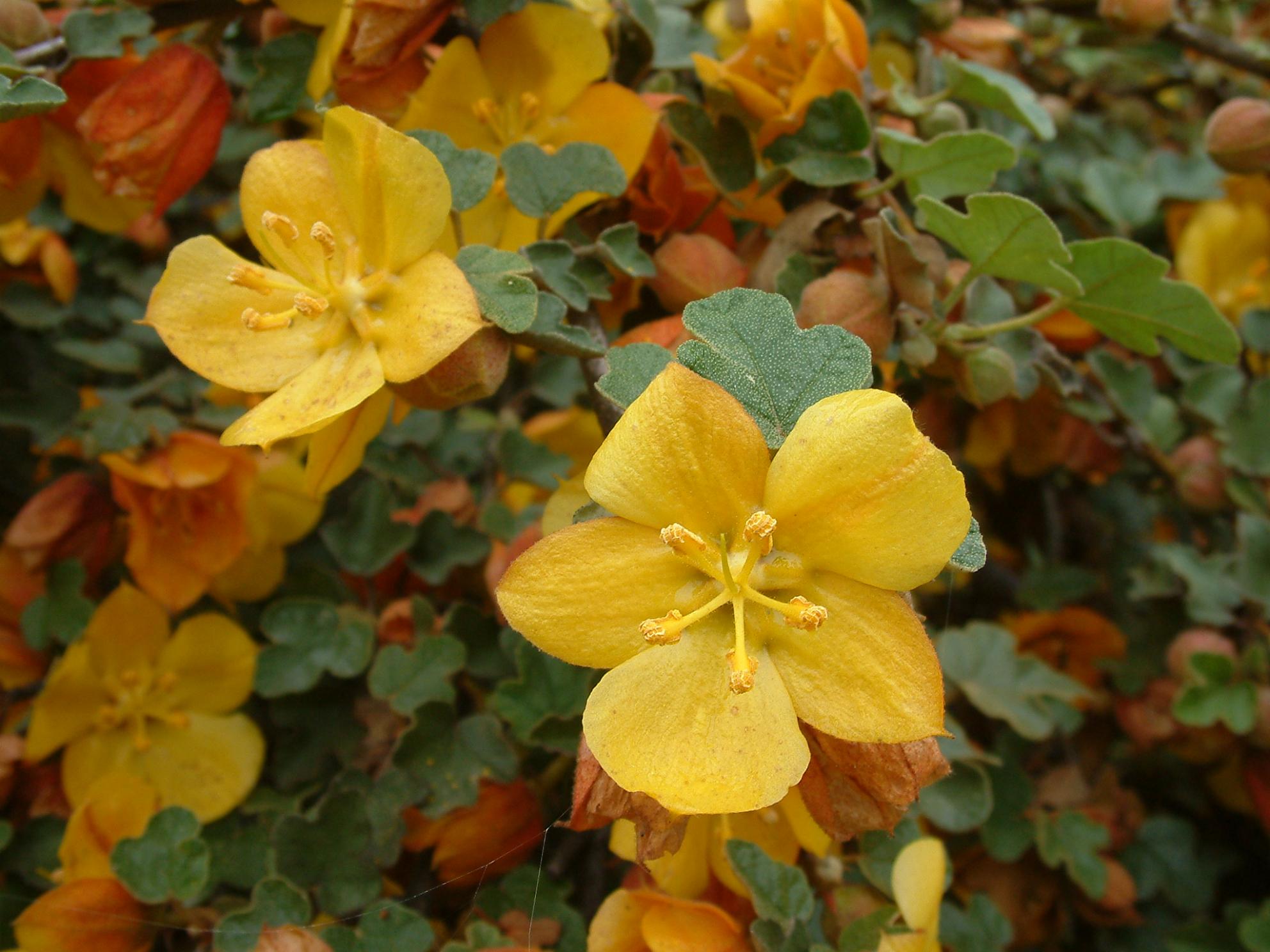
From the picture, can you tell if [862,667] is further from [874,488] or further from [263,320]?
[263,320]

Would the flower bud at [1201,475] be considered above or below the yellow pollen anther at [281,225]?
below

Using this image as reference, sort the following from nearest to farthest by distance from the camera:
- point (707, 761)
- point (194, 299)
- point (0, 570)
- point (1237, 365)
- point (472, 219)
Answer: point (707, 761) < point (194, 299) < point (472, 219) < point (0, 570) < point (1237, 365)

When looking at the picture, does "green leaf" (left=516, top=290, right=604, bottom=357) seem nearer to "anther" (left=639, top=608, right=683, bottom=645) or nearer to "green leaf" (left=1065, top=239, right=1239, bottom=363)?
"anther" (left=639, top=608, right=683, bottom=645)

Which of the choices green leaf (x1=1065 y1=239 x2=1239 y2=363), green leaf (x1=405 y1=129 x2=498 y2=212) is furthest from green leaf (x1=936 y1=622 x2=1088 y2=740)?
green leaf (x1=405 y1=129 x2=498 y2=212)

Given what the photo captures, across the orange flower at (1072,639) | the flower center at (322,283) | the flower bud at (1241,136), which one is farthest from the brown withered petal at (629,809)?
the flower bud at (1241,136)

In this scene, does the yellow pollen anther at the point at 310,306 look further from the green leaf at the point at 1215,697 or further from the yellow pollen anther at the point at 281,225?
the green leaf at the point at 1215,697

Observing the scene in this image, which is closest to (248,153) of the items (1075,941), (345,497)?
(345,497)

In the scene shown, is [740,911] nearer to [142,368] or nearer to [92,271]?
[142,368]
